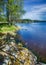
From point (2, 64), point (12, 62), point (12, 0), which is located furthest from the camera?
point (12, 0)

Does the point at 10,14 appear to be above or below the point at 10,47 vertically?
below

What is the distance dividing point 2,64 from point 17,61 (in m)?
1.67

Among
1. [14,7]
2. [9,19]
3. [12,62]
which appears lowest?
[9,19]

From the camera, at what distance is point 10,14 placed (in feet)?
191

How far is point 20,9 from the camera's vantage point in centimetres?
5972

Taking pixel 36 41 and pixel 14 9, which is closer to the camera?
pixel 36 41

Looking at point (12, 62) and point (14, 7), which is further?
point (14, 7)

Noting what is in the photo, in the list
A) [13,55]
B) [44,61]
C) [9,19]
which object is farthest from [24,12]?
[13,55]

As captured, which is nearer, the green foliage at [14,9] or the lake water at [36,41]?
the lake water at [36,41]

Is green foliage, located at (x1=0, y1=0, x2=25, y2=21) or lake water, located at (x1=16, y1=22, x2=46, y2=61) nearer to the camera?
lake water, located at (x1=16, y1=22, x2=46, y2=61)

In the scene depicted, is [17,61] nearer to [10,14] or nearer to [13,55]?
[13,55]

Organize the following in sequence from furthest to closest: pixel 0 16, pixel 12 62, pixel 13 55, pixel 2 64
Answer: pixel 0 16 < pixel 13 55 < pixel 12 62 < pixel 2 64

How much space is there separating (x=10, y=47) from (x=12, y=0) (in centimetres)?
4083

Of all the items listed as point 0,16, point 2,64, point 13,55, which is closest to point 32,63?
point 13,55
